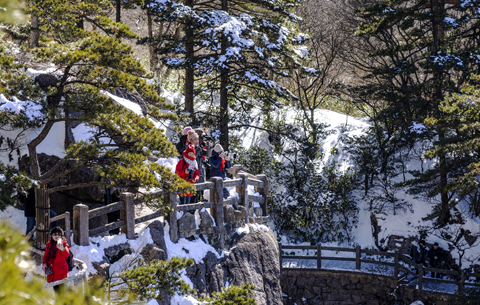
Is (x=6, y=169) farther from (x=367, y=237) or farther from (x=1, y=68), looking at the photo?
(x=367, y=237)

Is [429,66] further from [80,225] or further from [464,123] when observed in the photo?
[80,225]

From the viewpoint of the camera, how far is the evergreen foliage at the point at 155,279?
17.6 ft

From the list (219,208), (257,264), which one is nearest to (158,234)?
(219,208)

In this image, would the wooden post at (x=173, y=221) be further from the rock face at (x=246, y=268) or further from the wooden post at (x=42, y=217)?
the wooden post at (x=42, y=217)

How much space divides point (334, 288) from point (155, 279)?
10943mm

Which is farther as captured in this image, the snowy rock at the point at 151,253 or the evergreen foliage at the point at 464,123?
the evergreen foliage at the point at 464,123

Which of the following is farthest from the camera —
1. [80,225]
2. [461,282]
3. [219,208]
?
[461,282]

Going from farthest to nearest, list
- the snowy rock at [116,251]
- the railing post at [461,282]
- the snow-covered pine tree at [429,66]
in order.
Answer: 1. the snow-covered pine tree at [429,66]
2. the railing post at [461,282]
3. the snowy rock at [116,251]

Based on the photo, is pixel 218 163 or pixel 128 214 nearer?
pixel 128 214

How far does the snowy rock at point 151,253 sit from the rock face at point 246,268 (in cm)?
89

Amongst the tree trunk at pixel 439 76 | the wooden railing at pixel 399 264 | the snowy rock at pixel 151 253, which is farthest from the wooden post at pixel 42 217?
the tree trunk at pixel 439 76

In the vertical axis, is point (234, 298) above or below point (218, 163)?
below

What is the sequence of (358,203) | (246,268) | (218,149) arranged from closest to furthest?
(218,149) → (246,268) → (358,203)

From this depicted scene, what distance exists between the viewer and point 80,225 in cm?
647
